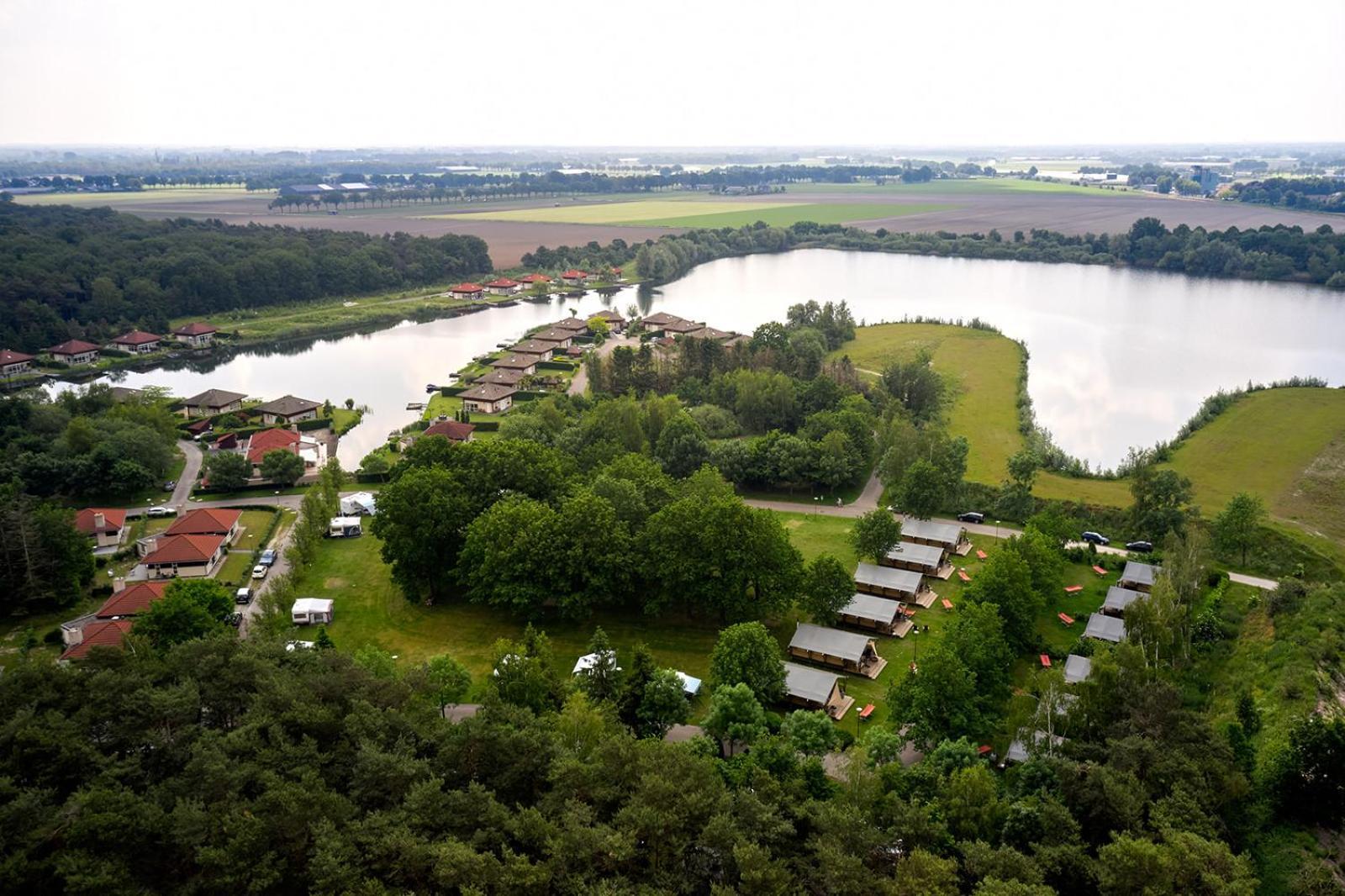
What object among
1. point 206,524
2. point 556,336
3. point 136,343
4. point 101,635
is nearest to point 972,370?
point 556,336

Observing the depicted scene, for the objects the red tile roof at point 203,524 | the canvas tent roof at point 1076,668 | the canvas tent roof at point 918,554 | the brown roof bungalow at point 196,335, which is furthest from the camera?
the brown roof bungalow at point 196,335

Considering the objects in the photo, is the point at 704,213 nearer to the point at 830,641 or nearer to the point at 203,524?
the point at 203,524

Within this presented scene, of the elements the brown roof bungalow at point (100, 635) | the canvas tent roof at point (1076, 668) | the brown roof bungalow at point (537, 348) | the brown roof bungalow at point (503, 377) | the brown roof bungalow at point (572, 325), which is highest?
the brown roof bungalow at point (572, 325)

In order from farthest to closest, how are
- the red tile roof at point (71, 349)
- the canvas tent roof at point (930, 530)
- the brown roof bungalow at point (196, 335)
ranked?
the brown roof bungalow at point (196, 335)
the red tile roof at point (71, 349)
the canvas tent roof at point (930, 530)

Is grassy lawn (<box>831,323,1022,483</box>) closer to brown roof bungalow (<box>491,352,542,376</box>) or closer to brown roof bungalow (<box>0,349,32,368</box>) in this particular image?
brown roof bungalow (<box>491,352,542,376</box>)

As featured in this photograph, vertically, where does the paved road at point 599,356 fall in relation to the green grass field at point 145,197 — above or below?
below

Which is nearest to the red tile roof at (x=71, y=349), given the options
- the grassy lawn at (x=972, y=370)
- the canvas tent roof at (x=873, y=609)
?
the grassy lawn at (x=972, y=370)

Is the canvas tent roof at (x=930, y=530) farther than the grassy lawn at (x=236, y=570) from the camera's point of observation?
Yes

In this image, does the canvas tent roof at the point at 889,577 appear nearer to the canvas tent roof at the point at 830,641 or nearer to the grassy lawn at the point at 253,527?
the canvas tent roof at the point at 830,641
